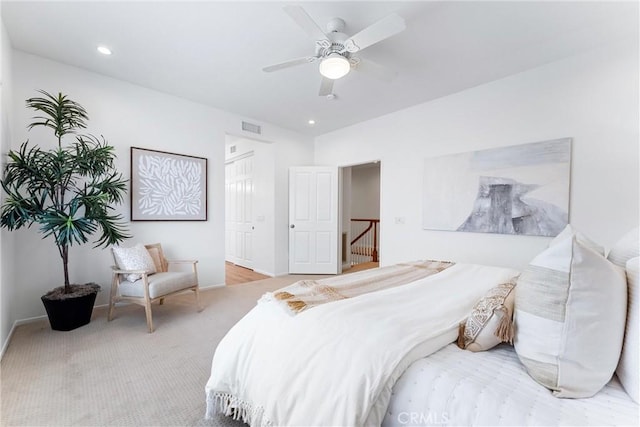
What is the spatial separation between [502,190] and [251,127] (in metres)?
3.75

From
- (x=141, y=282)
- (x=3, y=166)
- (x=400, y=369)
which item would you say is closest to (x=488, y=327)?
(x=400, y=369)

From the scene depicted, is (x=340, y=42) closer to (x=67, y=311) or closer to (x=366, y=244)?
(x=67, y=311)

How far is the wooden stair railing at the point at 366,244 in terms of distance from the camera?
22.0ft

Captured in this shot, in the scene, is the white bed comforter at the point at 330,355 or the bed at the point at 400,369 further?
the white bed comforter at the point at 330,355

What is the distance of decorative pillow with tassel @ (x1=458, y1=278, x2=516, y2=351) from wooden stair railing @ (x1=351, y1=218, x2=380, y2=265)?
17.9 feet

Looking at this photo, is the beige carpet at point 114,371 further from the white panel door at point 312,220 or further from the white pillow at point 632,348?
the white panel door at point 312,220

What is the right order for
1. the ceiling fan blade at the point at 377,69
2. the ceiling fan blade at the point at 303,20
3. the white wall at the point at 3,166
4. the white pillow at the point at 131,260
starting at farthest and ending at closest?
the white pillow at the point at 131,260, the ceiling fan blade at the point at 377,69, the white wall at the point at 3,166, the ceiling fan blade at the point at 303,20

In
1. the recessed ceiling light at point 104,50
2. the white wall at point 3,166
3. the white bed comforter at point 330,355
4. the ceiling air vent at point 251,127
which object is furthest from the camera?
the ceiling air vent at point 251,127

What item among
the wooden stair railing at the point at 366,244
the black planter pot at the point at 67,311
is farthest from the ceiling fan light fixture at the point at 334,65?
the wooden stair railing at the point at 366,244

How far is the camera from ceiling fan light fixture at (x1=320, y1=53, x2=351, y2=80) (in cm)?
208

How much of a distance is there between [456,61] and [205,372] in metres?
3.62

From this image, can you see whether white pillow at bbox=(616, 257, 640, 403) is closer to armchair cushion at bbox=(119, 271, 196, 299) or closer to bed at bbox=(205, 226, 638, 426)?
bed at bbox=(205, 226, 638, 426)

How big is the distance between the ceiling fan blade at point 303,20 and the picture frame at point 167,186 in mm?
2699

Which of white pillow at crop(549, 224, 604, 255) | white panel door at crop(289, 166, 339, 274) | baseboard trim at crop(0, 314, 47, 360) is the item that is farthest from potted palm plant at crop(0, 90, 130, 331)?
white pillow at crop(549, 224, 604, 255)
